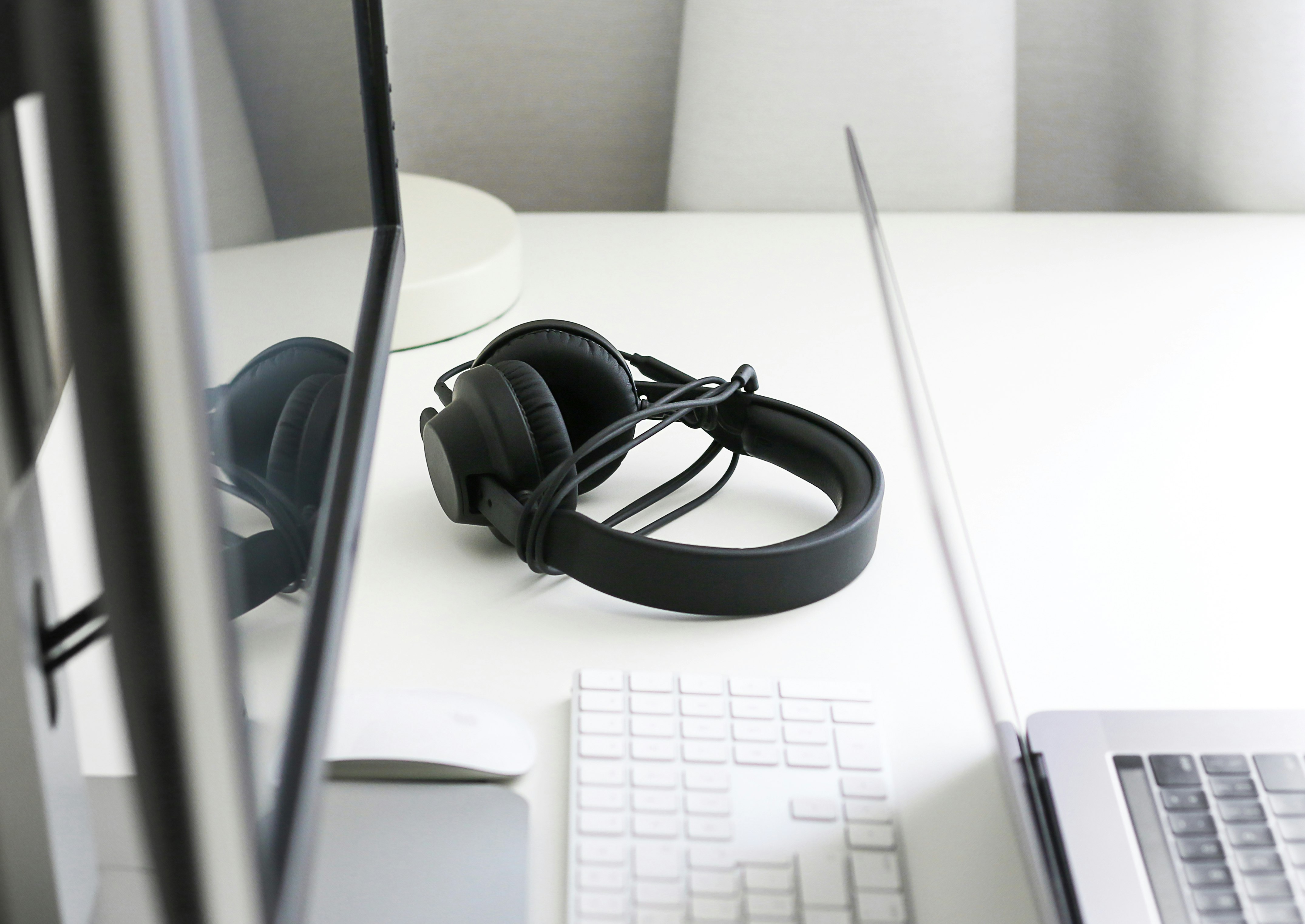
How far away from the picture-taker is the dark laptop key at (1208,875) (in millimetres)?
351

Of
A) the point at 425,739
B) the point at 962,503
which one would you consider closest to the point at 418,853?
the point at 425,739

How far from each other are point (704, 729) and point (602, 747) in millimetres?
43

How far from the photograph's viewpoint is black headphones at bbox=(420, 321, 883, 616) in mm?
512

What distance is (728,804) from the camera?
42 centimetres

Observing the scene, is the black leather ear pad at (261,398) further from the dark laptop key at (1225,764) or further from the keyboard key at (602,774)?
the dark laptop key at (1225,764)

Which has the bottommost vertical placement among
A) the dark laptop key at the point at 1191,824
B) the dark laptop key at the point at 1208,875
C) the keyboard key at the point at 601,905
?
the dark laptop key at the point at 1208,875

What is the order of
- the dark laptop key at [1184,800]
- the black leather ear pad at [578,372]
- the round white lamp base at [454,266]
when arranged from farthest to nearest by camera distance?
the round white lamp base at [454,266] → the black leather ear pad at [578,372] → the dark laptop key at [1184,800]

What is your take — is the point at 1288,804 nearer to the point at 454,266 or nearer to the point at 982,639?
the point at 982,639

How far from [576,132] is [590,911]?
3.94 ft

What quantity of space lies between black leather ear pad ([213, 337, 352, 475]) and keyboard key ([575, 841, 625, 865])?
195 millimetres

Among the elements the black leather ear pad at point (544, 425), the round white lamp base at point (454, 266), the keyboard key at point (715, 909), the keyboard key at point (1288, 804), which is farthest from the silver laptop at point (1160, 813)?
the round white lamp base at point (454, 266)

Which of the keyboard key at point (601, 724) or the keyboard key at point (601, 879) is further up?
the keyboard key at point (601, 724)

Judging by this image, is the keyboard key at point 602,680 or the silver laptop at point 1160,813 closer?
the silver laptop at point 1160,813

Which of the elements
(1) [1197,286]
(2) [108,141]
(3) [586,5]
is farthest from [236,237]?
(3) [586,5]
